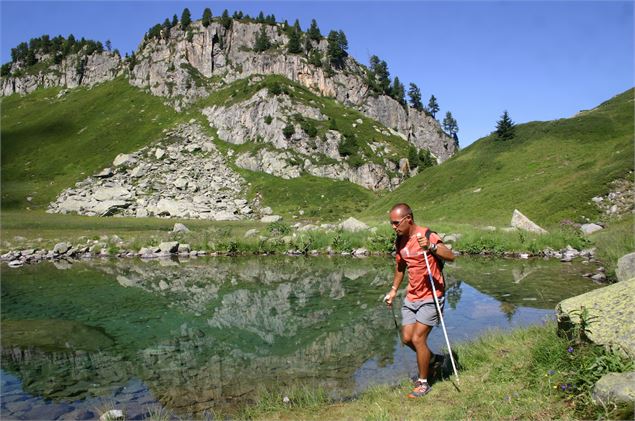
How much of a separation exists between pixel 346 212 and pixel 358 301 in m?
68.7

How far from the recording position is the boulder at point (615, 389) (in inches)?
236

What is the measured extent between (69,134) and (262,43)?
74144mm

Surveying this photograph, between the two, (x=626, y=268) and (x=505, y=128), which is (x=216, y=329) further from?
(x=505, y=128)

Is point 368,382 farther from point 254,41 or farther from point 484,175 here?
point 254,41

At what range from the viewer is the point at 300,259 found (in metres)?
38.4

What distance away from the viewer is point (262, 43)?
15538 centimetres

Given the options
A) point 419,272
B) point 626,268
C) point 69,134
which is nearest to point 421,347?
point 419,272

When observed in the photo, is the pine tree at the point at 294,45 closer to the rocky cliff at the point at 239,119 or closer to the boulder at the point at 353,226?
the rocky cliff at the point at 239,119

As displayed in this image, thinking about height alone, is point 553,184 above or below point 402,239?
above

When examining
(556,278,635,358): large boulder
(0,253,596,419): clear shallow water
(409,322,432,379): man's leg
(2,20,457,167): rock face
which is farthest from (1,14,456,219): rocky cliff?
(556,278,635,358): large boulder

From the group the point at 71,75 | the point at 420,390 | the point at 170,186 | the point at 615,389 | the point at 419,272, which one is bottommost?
the point at 420,390

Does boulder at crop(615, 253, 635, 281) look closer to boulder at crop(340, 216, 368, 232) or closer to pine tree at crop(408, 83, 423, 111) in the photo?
boulder at crop(340, 216, 368, 232)

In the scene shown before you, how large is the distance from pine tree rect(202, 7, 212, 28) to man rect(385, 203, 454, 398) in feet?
568

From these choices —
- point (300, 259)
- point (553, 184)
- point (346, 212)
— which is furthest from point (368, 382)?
point (346, 212)
